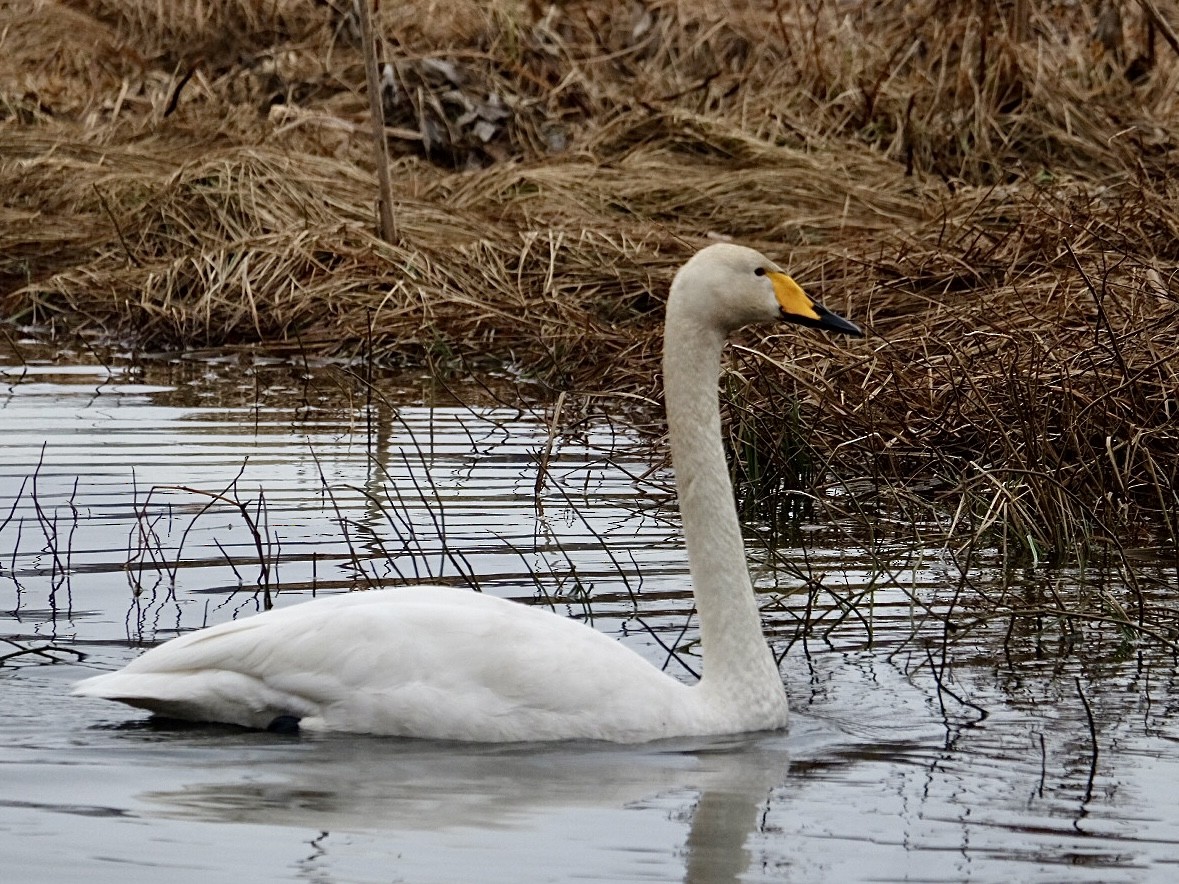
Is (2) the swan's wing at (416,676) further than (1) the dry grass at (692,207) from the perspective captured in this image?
No

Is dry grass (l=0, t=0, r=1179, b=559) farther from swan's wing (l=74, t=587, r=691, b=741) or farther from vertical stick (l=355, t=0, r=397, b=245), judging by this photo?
swan's wing (l=74, t=587, r=691, b=741)

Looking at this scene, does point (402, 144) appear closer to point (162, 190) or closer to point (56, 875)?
point (162, 190)

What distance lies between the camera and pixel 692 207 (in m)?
13.9

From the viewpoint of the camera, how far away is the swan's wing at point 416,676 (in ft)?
16.5

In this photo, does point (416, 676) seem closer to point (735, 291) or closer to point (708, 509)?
point (708, 509)

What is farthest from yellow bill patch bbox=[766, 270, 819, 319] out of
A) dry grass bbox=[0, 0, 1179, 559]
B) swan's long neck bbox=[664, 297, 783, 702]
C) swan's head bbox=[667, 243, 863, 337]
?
dry grass bbox=[0, 0, 1179, 559]

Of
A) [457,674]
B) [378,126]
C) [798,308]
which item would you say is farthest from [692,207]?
[457,674]

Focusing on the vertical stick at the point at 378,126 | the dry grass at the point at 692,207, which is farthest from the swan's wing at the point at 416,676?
the vertical stick at the point at 378,126

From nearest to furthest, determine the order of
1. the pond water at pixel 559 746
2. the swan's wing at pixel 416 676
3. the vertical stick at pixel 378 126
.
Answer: the pond water at pixel 559 746
the swan's wing at pixel 416 676
the vertical stick at pixel 378 126

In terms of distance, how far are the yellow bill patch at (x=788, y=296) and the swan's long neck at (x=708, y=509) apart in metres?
0.19

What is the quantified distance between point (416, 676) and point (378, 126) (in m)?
7.26

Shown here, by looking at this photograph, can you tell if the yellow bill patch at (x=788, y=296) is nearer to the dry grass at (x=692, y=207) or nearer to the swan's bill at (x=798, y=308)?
Result: the swan's bill at (x=798, y=308)

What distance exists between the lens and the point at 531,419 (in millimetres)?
9930

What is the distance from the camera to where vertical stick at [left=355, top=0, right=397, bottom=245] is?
11570 millimetres
